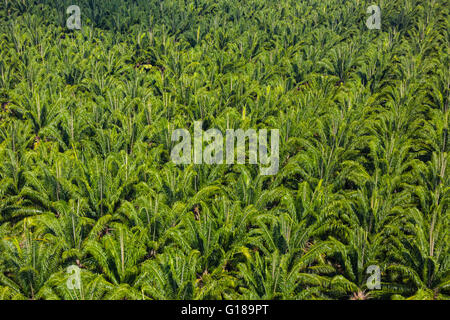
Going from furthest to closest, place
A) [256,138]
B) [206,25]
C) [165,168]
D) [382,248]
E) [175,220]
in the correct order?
1. [206,25]
2. [256,138]
3. [165,168]
4. [175,220]
5. [382,248]

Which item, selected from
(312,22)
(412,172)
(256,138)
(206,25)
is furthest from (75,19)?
(412,172)

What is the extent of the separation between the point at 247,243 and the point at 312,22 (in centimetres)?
2229

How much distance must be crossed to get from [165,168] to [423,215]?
307 inches

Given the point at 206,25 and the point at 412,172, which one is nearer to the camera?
the point at 412,172

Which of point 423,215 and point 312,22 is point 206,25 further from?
point 423,215

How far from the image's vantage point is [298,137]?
1431cm

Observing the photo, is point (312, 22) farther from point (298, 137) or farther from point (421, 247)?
point (421, 247)

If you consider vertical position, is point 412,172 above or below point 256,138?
below

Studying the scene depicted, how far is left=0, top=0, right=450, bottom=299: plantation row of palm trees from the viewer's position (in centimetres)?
919

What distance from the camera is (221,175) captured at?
41.8 ft

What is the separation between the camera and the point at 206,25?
2597 centimetres

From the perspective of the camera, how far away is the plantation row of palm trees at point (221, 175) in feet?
30.1
